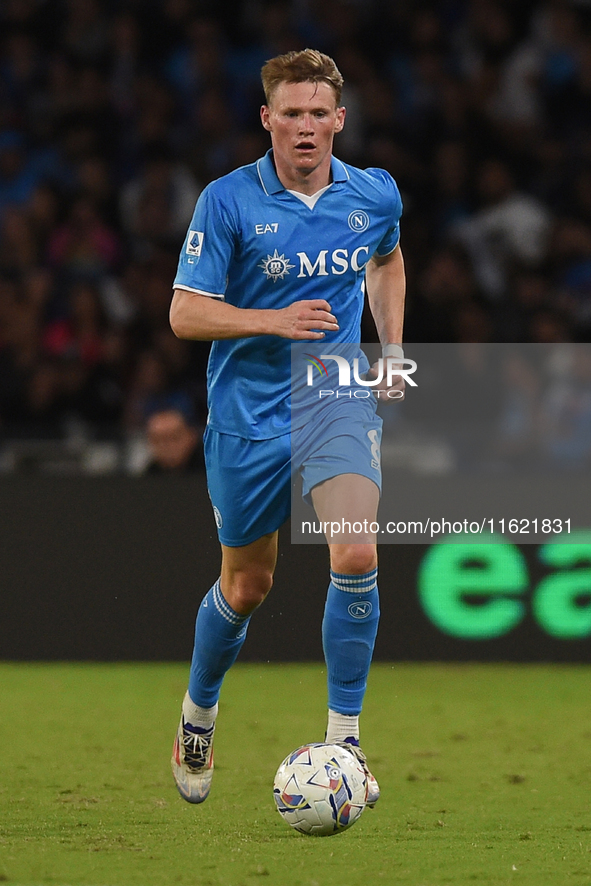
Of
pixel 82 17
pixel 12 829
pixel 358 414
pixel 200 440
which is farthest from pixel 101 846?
pixel 82 17

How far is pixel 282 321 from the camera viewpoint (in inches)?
155

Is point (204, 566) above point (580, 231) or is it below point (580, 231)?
below

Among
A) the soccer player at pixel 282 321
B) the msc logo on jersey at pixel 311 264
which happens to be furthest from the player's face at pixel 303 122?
the msc logo on jersey at pixel 311 264

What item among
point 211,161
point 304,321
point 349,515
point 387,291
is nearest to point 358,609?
point 349,515

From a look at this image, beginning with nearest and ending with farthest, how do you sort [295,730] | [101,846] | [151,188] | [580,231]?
[101,846] < [295,730] < [580,231] < [151,188]

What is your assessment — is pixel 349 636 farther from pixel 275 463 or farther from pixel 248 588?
pixel 275 463

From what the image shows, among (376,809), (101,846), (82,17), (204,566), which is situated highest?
(82,17)

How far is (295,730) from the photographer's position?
5844 mm

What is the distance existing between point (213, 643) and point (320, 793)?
35.9 inches

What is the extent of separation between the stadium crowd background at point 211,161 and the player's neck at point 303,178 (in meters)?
4.28

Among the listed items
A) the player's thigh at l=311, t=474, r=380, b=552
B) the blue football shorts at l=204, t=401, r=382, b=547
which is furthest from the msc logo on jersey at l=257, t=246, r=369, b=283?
the player's thigh at l=311, t=474, r=380, b=552

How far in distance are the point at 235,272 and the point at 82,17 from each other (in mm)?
7420

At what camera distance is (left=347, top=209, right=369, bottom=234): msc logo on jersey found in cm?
432

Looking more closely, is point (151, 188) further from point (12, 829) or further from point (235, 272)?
point (12, 829)
